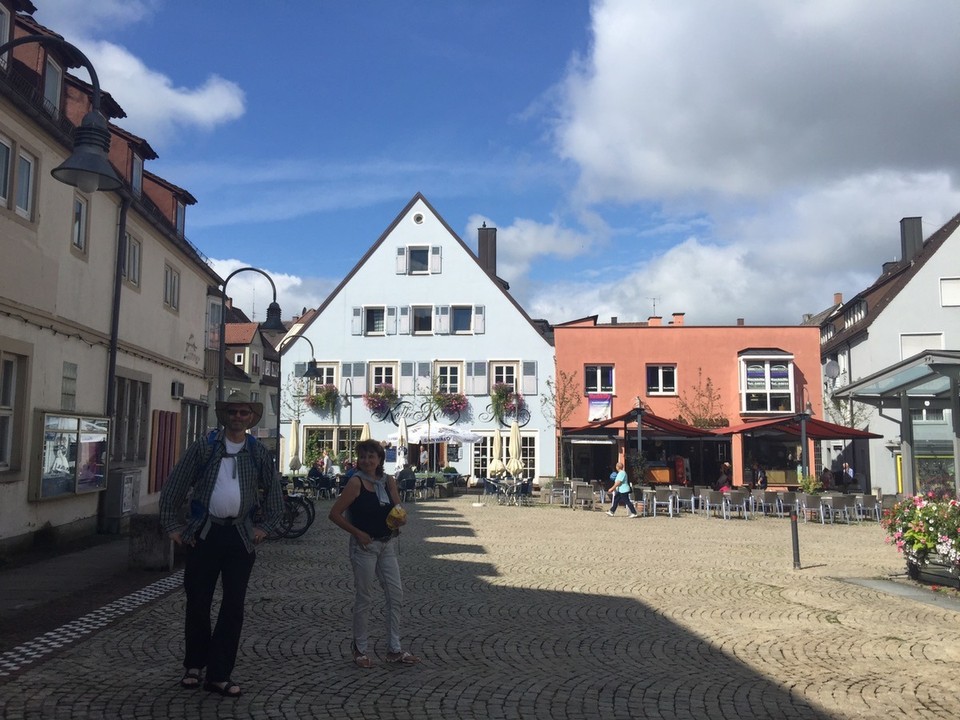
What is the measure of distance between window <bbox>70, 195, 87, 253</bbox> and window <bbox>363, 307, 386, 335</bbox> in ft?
75.7

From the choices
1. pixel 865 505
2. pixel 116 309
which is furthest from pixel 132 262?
pixel 865 505

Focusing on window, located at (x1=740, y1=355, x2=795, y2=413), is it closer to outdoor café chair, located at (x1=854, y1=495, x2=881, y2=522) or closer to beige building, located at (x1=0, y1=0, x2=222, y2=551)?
outdoor café chair, located at (x1=854, y1=495, x2=881, y2=522)

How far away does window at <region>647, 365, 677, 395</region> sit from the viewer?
36.4m

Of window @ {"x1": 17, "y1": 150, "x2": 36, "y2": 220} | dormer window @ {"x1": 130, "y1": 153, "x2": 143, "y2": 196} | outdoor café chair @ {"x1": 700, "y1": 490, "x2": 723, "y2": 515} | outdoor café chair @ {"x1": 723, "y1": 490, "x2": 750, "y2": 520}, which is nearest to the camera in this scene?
window @ {"x1": 17, "y1": 150, "x2": 36, "y2": 220}

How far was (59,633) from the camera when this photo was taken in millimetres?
7074

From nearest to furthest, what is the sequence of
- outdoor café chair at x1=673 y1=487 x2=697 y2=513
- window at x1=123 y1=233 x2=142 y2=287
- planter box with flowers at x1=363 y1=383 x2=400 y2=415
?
window at x1=123 y1=233 x2=142 y2=287, outdoor café chair at x1=673 y1=487 x2=697 y2=513, planter box with flowers at x1=363 y1=383 x2=400 y2=415

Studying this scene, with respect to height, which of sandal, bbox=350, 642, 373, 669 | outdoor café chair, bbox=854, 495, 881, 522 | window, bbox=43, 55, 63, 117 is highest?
window, bbox=43, 55, 63, 117

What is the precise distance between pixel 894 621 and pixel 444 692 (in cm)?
514

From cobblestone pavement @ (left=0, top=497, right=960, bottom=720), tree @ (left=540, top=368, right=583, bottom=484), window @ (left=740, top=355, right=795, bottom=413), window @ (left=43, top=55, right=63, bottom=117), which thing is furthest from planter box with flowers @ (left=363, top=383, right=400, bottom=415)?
cobblestone pavement @ (left=0, top=497, right=960, bottom=720)

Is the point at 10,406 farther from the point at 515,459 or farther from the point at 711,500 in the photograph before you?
the point at 515,459

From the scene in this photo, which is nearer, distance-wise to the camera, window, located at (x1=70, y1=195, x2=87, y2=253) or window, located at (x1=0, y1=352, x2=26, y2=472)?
window, located at (x1=0, y1=352, x2=26, y2=472)

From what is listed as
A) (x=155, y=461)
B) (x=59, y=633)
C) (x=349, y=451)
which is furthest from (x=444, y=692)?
(x=349, y=451)

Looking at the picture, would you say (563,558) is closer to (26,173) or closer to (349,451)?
(26,173)

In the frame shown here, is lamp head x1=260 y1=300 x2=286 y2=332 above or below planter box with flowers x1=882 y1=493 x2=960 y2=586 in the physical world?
above
